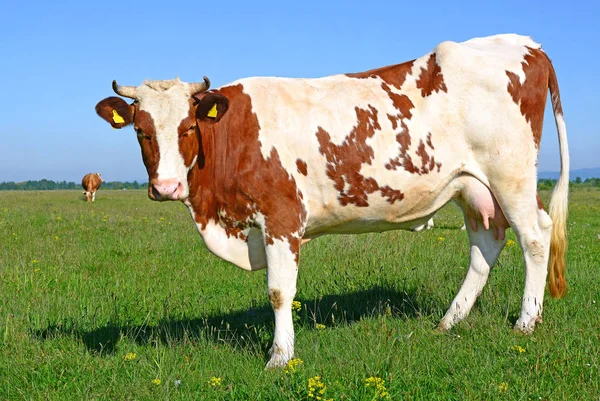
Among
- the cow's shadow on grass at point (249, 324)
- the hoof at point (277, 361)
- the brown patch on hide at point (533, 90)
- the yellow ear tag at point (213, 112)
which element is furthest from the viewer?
the brown patch on hide at point (533, 90)

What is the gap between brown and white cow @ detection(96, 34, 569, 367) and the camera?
5.62 metres

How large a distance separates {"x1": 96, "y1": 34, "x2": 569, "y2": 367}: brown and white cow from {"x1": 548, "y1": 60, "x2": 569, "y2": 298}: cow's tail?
0.04 m

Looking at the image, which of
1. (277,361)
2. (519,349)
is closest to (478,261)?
(519,349)

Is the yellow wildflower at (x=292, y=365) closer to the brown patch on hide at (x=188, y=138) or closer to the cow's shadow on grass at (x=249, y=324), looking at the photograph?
the cow's shadow on grass at (x=249, y=324)

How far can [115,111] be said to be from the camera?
564cm

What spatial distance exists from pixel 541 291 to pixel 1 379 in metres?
5.31

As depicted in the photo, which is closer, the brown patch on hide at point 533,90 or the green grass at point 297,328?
the green grass at point 297,328

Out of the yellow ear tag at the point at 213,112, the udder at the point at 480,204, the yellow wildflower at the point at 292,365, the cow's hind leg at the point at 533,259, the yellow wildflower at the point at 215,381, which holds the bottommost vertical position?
the yellow wildflower at the point at 215,381

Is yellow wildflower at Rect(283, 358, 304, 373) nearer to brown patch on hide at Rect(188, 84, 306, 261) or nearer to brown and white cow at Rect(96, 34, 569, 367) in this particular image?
brown and white cow at Rect(96, 34, 569, 367)

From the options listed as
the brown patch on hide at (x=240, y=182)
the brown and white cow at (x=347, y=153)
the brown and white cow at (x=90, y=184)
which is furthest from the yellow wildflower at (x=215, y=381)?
the brown and white cow at (x=90, y=184)

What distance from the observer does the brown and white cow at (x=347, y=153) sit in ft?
18.4

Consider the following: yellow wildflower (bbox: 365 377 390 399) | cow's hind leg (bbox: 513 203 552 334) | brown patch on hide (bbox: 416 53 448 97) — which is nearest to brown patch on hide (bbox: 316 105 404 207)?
brown patch on hide (bbox: 416 53 448 97)

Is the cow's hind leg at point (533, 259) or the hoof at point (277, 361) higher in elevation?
the cow's hind leg at point (533, 259)

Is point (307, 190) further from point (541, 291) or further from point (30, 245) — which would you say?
point (30, 245)
